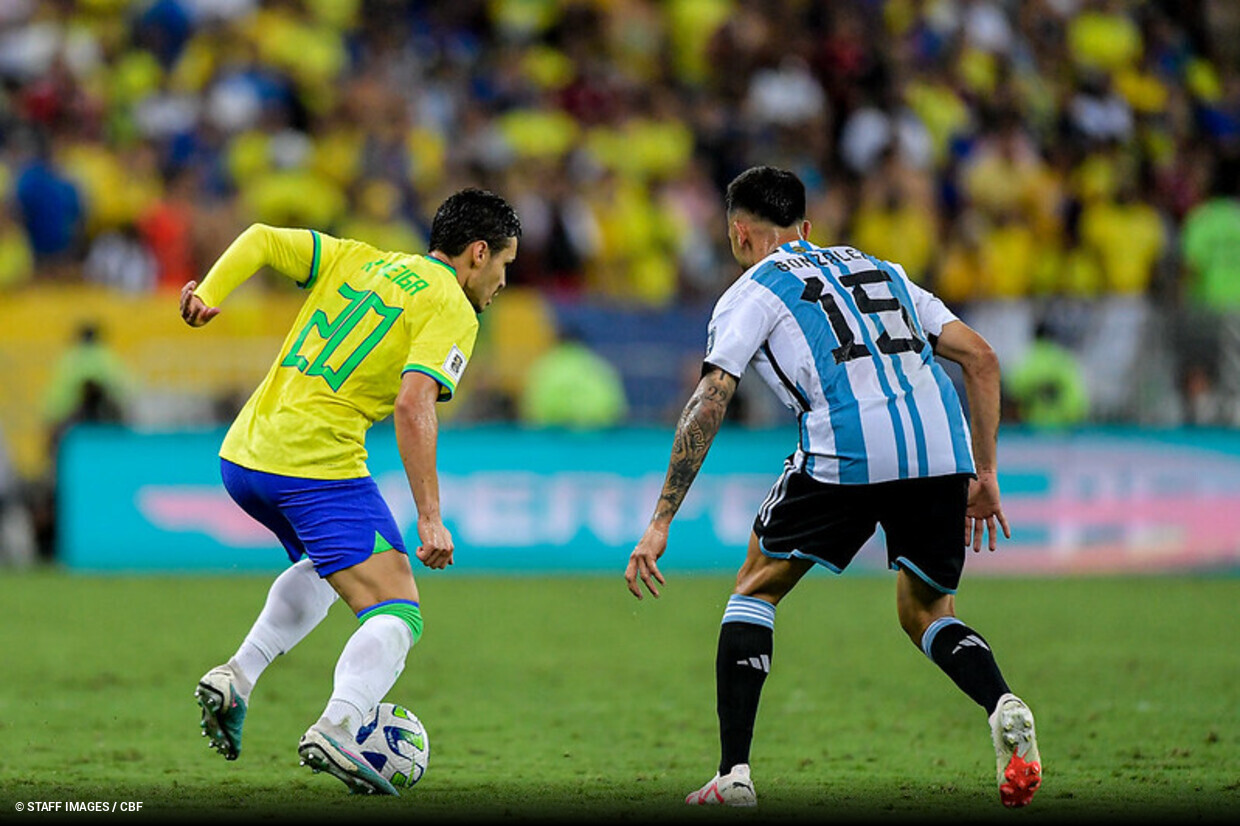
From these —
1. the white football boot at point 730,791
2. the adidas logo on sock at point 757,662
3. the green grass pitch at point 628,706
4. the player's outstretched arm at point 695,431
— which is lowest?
the green grass pitch at point 628,706

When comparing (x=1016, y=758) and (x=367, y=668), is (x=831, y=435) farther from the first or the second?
(x=367, y=668)

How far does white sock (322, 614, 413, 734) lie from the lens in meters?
6.25

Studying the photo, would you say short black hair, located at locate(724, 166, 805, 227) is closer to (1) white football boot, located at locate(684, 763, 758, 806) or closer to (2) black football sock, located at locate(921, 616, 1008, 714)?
(2) black football sock, located at locate(921, 616, 1008, 714)

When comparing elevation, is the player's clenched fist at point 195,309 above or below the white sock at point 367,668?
above

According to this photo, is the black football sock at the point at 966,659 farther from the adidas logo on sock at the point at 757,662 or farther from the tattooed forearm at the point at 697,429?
the tattooed forearm at the point at 697,429

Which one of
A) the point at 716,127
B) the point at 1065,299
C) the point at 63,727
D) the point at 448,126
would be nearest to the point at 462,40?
the point at 448,126

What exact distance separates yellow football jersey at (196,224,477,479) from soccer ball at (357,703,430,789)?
2.88 ft

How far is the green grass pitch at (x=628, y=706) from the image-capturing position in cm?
625

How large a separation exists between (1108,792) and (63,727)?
4360 mm

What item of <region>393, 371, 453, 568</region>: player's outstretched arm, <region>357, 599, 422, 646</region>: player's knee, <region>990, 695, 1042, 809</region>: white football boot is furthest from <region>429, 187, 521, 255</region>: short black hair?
<region>990, 695, 1042, 809</region>: white football boot

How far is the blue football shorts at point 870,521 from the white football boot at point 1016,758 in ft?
1.88

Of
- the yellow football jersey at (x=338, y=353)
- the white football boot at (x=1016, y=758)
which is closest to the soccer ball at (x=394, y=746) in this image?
the yellow football jersey at (x=338, y=353)

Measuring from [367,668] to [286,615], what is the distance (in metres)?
0.73

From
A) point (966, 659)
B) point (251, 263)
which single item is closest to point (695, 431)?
point (966, 659)
